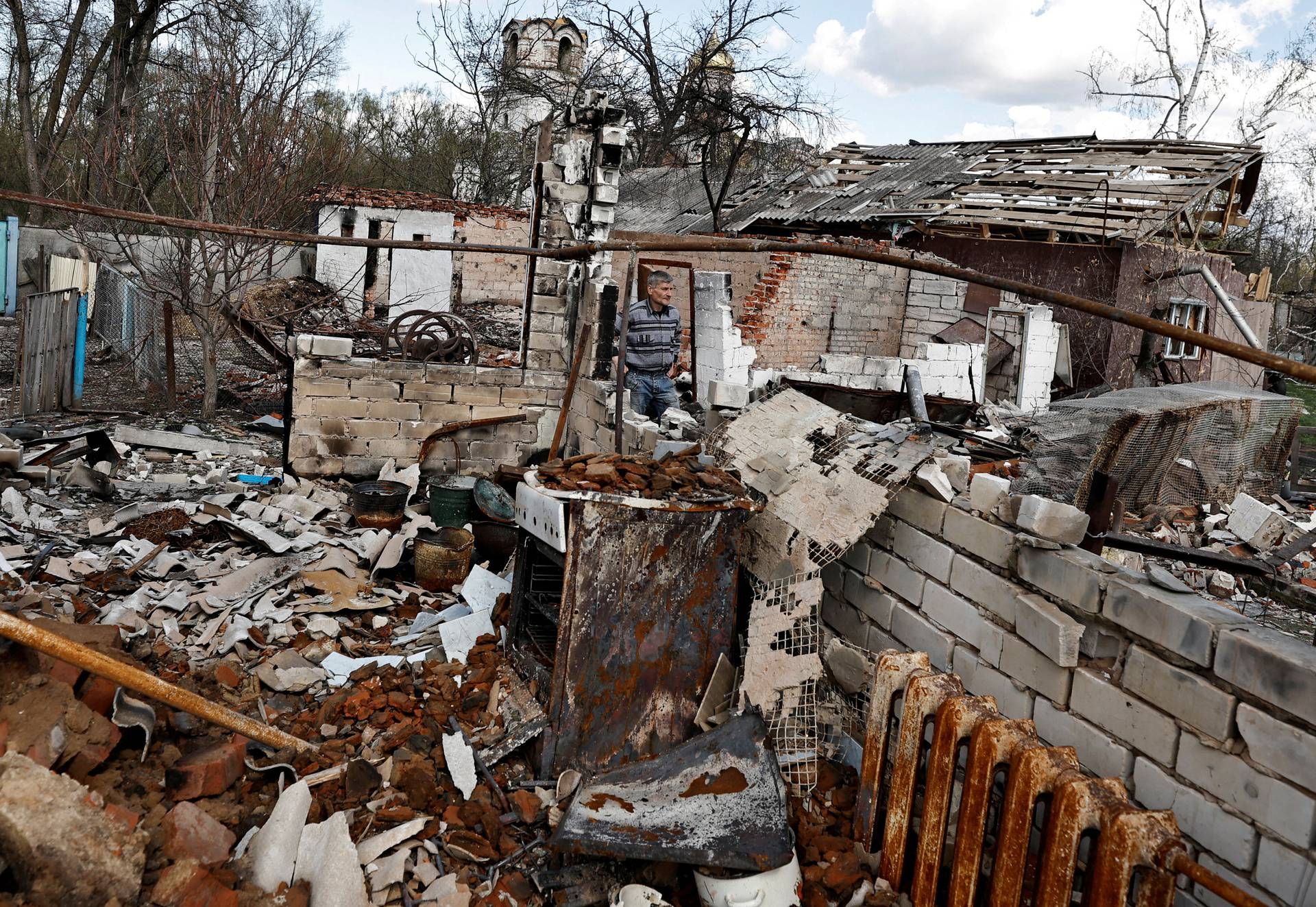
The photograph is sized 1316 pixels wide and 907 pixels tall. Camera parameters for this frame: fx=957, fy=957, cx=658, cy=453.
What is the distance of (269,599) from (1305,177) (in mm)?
35206

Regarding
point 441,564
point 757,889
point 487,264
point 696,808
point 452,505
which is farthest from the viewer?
point 487,264

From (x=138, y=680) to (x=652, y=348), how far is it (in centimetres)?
550

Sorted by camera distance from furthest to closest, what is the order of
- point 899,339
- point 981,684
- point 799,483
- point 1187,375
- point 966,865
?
point 899,339, point 1187,375, point 799,483, point 981,684, point 966,865

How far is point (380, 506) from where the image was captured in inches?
298

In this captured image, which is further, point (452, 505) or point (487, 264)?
point (487, 264)

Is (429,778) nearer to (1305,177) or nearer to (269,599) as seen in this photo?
(269,599)

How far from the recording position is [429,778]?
4.05m

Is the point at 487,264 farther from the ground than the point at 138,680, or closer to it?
farther from the ground

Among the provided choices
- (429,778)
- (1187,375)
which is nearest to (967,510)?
(429,778)

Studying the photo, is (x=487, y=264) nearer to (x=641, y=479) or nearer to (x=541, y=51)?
(x=541, y=51)

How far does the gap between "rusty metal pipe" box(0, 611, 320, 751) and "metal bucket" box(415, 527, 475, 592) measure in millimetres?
2318

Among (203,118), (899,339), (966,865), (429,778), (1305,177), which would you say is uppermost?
(1305,177)

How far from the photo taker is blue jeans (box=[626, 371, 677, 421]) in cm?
852

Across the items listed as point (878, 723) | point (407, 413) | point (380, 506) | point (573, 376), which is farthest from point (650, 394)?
point (878, 723)
